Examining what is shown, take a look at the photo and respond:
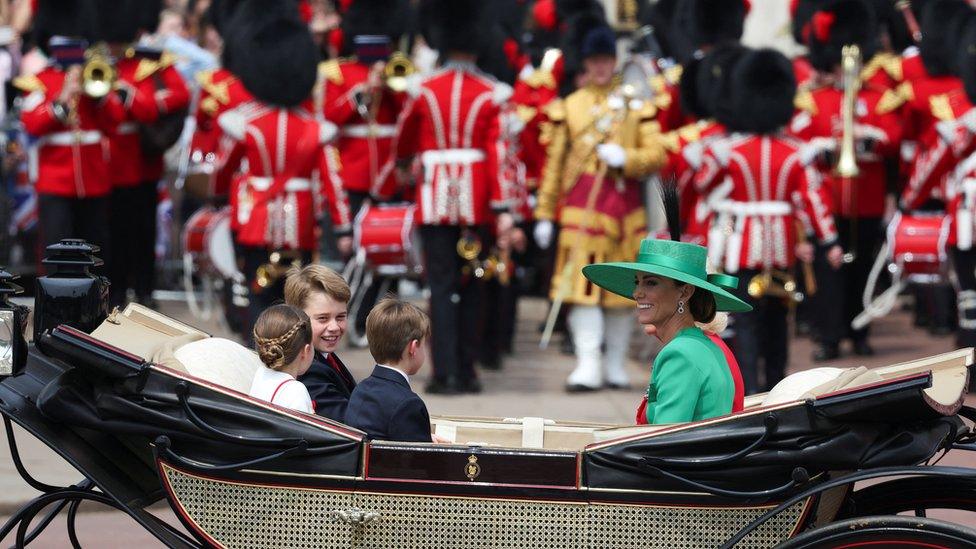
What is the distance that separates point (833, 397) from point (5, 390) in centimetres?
208

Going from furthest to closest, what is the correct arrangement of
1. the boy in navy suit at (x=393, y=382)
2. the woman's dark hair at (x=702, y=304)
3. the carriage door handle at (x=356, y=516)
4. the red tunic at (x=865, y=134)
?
1. the red tunic at (x=865, y=134)
2. the woman's dark hair at (x=702, y=304)
3. the boy in navy suit at (x=393, y=382)
4. the carriage door handle at (x=356, y=516)

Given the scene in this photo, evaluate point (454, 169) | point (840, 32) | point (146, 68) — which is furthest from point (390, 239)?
point (840, 32)

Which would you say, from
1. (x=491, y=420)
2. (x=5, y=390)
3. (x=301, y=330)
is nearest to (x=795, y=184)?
(x=491, y=420)

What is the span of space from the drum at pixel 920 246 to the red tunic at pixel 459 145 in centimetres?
245

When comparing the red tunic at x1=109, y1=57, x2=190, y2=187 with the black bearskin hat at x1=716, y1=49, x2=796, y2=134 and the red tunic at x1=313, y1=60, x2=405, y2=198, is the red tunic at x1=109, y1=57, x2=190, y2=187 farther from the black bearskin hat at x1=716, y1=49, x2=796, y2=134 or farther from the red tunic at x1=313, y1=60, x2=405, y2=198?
the black bearskin hat at x1=716, y1=49, x2=796, y2=134

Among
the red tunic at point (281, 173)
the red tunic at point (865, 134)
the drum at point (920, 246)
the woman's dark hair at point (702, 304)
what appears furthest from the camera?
the red tunic at point (865, 134)

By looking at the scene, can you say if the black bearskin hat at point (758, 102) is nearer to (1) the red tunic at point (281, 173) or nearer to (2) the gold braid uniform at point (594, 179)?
(2) the gold braid uniform at point (594, 179)

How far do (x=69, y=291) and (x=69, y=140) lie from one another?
5767mm

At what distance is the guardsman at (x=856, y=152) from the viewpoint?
1114 centimetres

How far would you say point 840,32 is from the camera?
1140cm

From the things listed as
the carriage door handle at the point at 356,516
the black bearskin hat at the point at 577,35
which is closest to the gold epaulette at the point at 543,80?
the black bearskin hat at the point at 577,35

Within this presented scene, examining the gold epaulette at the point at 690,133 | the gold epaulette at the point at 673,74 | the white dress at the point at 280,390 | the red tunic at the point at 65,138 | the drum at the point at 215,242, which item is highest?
the gold epaulette at the point at 673,74

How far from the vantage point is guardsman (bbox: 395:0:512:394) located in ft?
30.1

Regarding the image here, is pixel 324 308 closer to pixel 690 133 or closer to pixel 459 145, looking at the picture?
pixel 459 145
